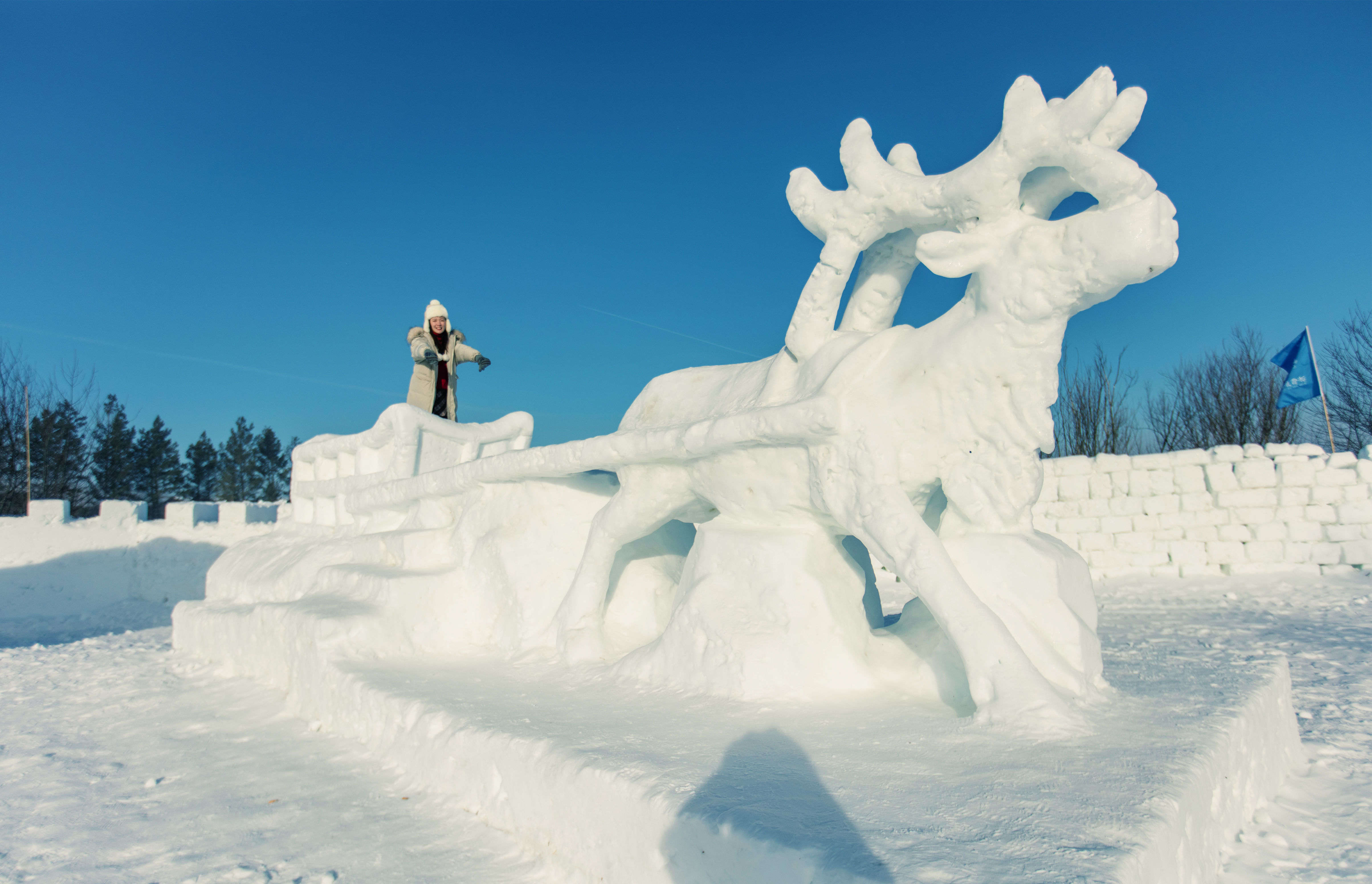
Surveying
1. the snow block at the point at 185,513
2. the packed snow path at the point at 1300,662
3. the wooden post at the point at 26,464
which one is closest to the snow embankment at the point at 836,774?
the packed snow path at the point at 1300,662

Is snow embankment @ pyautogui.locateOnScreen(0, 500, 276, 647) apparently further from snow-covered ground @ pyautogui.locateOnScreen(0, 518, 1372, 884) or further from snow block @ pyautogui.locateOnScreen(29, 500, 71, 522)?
snow-covered ground @ pyautogui.locateOnScreen(0, 518, 1372, 884)

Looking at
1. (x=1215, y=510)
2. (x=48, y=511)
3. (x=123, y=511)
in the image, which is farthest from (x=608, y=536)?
(x=48, y=511)

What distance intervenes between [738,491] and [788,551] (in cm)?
43

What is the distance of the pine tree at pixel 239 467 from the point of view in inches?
1158

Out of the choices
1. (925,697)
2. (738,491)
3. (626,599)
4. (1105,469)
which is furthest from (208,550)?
(1105,469)

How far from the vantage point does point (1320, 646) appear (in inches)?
235

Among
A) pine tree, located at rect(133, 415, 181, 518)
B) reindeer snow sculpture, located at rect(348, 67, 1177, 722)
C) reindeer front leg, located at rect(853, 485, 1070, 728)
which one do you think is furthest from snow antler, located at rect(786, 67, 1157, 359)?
pine tree, located at rect(133, 415, 181, 518)

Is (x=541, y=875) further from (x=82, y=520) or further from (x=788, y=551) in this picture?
(x=82, y=520)

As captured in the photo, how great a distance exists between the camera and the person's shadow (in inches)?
75.7

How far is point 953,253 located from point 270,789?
386 centimetres

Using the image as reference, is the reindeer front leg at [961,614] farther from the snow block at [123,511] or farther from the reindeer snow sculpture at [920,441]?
the snow block at [123,511]

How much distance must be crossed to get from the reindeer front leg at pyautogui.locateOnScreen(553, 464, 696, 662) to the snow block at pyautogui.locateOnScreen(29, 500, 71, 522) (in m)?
10.9

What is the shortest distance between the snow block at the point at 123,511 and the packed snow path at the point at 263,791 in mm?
6774

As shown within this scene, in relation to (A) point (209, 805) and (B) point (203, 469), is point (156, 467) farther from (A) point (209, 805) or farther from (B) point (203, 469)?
(A) point (209, 805)
